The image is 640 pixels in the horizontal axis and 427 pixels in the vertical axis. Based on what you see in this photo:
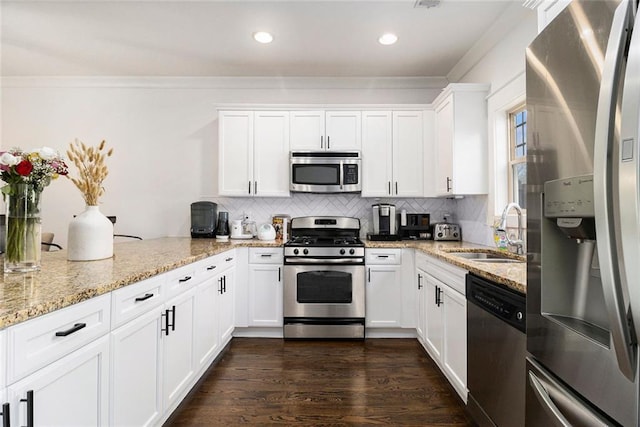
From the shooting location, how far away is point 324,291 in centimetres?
311

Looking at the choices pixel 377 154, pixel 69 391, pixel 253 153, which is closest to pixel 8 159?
pixel 69 391

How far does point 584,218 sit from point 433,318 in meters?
1.88

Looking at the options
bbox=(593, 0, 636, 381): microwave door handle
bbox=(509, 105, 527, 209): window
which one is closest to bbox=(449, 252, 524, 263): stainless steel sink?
bbox=(509, 105, 527, 209): window

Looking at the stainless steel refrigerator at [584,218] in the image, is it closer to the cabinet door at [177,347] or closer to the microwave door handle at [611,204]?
the microwave door handle at [611,204]

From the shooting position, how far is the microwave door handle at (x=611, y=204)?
0.70 meters

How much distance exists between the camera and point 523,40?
2.45m

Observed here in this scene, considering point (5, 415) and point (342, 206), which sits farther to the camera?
point (342, 206)

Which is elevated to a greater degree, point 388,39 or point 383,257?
point 388,39

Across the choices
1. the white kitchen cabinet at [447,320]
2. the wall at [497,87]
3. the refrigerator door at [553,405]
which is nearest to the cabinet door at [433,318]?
the white kitchen cabinet at [447,320]

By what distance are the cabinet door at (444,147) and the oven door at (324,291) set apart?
1.17m

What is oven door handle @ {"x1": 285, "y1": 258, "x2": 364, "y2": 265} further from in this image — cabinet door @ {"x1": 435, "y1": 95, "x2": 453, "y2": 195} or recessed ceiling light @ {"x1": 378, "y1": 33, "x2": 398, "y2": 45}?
recessed ceiling light @ {"x1": 378, "y1": 33, "x2": 398, "y2": 45}

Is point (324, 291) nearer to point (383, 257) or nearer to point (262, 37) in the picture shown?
point (383, 257)

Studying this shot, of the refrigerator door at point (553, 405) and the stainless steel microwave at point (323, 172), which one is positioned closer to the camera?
the refrigerator door at point (553, 405)

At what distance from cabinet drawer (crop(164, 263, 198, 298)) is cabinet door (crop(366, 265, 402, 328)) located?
1667 millimetres
